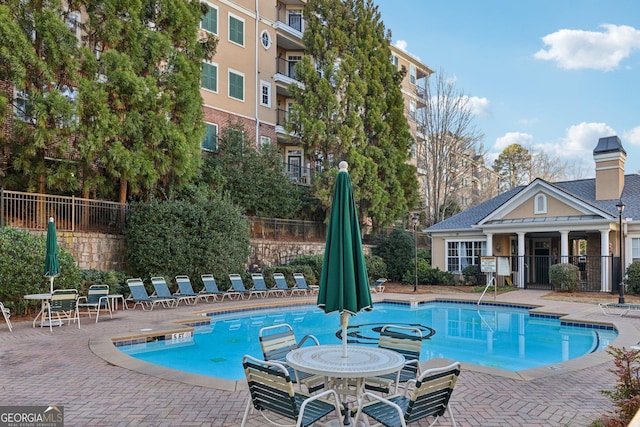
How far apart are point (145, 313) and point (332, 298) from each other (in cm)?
989

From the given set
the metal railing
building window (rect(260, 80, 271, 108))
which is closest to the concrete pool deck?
the metal railing

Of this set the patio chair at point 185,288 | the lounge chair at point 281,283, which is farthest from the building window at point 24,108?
the lounge chair at point 281,283

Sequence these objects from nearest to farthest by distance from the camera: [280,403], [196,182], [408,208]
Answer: [280,403]
[196,182]
[408,208]

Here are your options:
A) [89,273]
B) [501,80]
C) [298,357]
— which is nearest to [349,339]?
[298,357]

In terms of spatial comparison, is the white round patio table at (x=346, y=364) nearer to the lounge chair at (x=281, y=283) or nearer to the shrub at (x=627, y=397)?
the shrub at (x=627, y=397)

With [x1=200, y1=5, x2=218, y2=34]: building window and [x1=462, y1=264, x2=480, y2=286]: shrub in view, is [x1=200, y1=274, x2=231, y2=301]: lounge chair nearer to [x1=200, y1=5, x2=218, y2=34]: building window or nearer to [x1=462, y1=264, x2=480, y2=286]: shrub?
[x1=462, y1=264, x2=480, y2=286]: shrub

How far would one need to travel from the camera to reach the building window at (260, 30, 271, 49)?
2610 cm

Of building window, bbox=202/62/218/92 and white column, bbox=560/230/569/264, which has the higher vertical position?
building window, bbox=202/62/218/92

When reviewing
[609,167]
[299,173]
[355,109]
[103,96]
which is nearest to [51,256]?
[103,96]

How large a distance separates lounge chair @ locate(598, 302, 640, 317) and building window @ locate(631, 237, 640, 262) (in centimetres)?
560

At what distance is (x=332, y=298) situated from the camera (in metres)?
4.81

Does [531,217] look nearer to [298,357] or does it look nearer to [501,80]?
[501,80]

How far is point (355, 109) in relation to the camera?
25266 mm


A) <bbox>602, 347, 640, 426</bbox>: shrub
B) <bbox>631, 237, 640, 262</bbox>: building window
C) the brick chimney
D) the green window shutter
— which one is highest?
the green window shutter
